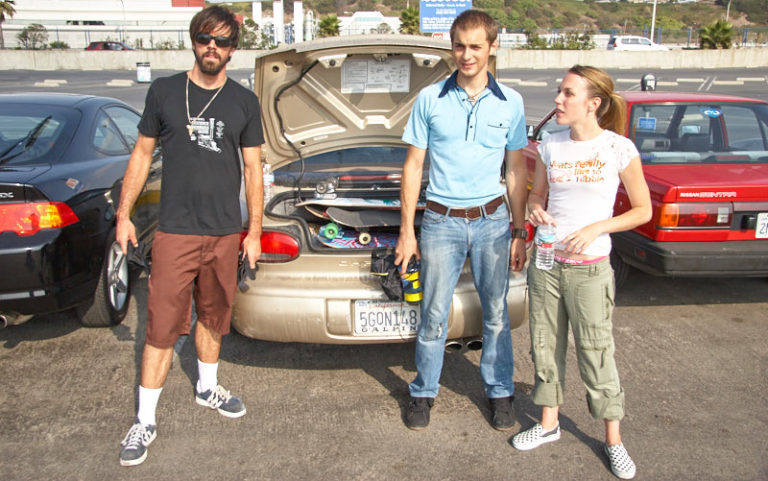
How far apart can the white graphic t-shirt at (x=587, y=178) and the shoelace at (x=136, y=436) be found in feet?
6.67

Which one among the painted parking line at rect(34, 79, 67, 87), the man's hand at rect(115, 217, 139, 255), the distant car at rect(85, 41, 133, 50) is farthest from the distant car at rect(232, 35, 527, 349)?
the distant car at rect(85, 41, 133, 50)

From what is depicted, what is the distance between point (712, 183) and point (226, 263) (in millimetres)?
3166

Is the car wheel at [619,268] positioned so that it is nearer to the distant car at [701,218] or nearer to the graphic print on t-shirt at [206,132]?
the distant car at [701,218]

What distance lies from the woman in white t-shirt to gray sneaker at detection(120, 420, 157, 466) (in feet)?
6.11

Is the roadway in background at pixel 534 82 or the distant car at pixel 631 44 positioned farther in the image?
the distant car at pixel 631 44

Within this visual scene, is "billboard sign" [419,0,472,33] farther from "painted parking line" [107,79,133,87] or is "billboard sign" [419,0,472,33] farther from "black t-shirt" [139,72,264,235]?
"painted parking line" [107,79,133,87]

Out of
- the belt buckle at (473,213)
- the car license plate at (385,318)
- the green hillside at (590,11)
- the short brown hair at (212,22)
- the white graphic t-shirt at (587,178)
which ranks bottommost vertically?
the car license plate at (385,318)

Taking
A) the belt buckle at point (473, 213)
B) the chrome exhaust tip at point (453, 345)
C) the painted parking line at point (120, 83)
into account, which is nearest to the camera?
the belt buckle at point (473, 213)

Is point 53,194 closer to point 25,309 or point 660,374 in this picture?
point 25,309

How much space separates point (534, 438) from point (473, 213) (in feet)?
3.55

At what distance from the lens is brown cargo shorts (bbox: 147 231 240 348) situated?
2953mm

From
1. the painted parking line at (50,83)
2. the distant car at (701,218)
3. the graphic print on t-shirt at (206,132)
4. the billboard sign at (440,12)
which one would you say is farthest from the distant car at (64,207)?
the painted parking line at (50,83)

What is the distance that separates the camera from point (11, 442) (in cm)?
305

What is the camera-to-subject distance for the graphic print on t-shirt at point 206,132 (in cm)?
287
